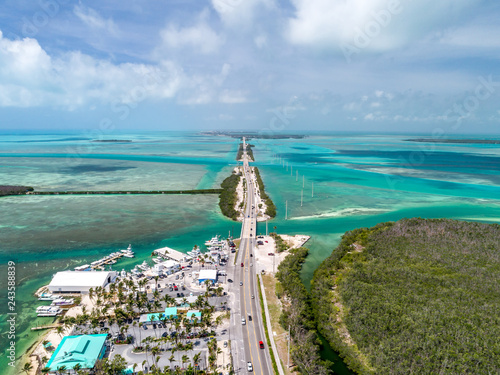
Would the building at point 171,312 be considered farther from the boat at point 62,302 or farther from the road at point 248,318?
the boat at point 62,302

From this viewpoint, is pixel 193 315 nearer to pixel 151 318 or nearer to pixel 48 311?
pixel 151 318

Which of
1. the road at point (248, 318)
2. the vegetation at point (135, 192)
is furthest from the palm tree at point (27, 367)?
the vegetation at point (135, 192)

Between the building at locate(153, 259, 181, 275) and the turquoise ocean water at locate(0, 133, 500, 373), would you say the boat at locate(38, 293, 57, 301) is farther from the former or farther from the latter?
the building at locate(153, 259, 181, 275)

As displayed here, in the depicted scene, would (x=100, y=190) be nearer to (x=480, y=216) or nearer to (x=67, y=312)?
(x=67, y=312)

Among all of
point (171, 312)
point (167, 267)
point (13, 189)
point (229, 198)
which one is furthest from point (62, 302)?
point (13, 189)

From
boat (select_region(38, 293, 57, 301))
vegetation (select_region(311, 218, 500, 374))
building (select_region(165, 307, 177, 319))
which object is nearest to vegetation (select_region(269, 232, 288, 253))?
vegetation (select_region(311, 218, 500, 374))

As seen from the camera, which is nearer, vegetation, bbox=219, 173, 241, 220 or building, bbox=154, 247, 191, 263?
building, bbox=154, 247, 191, 263
